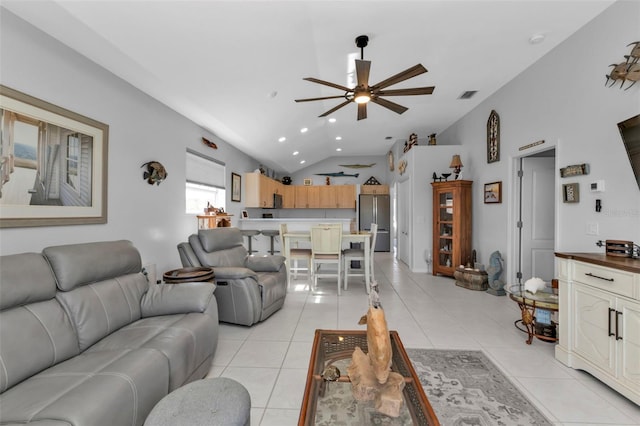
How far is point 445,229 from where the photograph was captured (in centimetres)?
535

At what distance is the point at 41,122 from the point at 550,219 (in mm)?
5549

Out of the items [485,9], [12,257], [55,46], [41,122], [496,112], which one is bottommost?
[12,257]

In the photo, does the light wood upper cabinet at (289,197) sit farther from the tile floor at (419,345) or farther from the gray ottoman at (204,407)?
the gray ottoman at (204,407)

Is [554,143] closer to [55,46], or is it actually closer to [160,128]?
[160,128]

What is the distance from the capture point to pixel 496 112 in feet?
14.2

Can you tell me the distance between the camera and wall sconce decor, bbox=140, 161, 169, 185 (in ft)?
10.5

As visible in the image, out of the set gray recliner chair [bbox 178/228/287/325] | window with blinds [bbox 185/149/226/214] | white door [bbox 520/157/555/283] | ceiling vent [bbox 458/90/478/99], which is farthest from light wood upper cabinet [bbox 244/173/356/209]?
white door [bbox 520/157/555/283]

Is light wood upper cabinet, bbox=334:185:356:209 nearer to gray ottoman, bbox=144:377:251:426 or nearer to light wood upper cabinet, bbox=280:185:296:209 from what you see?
light wood upper cabinet, bbox=280:185:296:209

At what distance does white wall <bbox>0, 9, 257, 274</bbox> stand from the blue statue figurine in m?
4.44

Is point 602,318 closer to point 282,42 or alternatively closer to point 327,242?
point 327,242

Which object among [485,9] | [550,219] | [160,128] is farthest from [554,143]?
[160,128]

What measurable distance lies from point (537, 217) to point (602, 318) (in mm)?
2338

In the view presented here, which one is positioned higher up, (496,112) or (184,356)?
(496,112)

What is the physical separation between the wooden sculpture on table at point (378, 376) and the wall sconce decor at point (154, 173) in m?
2.99
